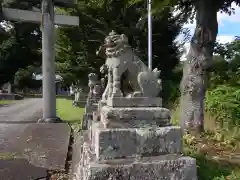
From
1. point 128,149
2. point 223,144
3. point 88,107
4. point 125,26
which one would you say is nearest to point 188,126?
point 223,144

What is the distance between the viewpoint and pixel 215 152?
6.58 meters

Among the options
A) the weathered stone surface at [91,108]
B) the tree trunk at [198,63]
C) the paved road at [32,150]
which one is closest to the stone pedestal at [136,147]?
the paved road at [32,150]

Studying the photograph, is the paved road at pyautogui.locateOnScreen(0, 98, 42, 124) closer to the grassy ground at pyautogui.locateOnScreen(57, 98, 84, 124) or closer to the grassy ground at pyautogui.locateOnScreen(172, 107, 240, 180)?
the grassy ground at pyautogui.locateOnScreen(57, 98, 84, 124)

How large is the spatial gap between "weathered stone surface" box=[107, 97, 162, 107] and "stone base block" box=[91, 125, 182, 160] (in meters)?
0.34

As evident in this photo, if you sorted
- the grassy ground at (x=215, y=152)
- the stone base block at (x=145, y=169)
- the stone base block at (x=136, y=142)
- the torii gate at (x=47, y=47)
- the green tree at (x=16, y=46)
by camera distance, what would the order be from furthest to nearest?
the green tree at (x=16, y=46), the torii gate at (x=47, y=47), the grassy ground at (x=215, y=152), the stone base block at (x=136, y=142), the stone base block at (x=145, y=169)

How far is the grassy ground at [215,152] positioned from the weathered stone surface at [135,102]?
1.62m

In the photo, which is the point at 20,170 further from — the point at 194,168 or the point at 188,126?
the point at 188,126

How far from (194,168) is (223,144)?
395 cm

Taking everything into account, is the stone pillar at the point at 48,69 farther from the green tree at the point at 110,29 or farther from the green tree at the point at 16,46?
the green tree at the point at 16,46

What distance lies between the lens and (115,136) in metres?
3.42

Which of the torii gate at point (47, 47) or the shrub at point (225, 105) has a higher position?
the torii gate at point (47, 47)

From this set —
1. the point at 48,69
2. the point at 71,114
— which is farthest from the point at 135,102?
the point at 71,114

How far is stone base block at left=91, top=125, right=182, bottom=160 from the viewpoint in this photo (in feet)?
11.1

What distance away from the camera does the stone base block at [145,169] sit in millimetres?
3211
